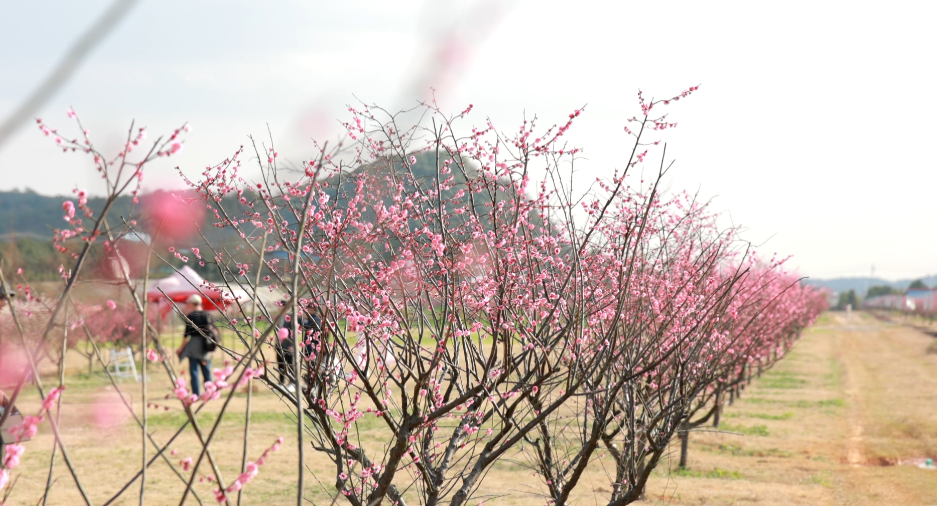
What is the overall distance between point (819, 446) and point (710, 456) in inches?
100

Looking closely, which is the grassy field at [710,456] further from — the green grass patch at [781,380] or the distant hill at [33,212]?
the green grass patch at [781,380]

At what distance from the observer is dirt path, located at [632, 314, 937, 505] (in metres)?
9.61

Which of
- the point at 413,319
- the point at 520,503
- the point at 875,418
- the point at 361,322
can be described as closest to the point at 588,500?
the point at 520,503

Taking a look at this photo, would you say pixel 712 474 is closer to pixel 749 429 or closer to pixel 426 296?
pixel 749 429

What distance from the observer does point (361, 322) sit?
3.96 m

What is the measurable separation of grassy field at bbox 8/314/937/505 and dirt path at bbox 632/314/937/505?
1.0 inches

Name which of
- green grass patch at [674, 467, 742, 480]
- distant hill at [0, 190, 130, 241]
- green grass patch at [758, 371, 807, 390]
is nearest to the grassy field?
green grass patch at [674, 467, 742, 480]

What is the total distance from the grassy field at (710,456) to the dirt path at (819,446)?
25 mm

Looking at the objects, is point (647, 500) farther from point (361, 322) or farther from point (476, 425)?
point (361, 322)

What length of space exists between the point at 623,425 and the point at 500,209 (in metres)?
2.11

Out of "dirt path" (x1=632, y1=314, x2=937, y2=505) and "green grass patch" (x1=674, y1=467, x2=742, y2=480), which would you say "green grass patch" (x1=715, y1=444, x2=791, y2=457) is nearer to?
"dirt path" (x1=632, y1=314, x2=937, y2=505)

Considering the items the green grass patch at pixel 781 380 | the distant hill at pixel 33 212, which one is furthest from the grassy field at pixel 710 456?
the green grass patch at pixel 781 380

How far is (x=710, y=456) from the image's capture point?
1198cm

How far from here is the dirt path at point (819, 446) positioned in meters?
9.61
